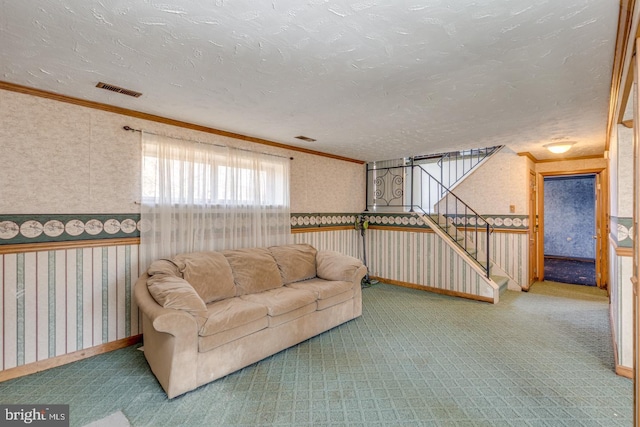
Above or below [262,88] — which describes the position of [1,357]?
below

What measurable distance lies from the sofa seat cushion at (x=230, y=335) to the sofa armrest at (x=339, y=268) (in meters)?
1.25

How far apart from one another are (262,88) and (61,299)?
2.57 meters

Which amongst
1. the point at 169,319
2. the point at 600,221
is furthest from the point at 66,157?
the point at 600,221

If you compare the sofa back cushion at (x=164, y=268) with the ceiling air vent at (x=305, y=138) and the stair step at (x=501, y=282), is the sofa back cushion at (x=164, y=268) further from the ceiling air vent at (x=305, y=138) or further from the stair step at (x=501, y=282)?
the stair step at (x=501, y=282)

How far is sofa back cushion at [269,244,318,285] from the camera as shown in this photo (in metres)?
3.78

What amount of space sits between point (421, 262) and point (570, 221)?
6016 mm

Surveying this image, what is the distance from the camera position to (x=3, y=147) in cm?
244

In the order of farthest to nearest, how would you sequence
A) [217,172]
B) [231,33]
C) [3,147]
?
[217,172] → [3,147] → [231,33]

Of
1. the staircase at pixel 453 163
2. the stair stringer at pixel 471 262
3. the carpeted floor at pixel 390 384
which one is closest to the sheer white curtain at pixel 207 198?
the carpeted floor at pixel 390 384

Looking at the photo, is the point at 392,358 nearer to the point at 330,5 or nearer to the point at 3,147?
the point at 330,5

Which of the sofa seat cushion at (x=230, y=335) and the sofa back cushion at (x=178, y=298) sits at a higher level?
the sofa back cushion at (x=178, y=298)

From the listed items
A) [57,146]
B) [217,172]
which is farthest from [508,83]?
[57,146]

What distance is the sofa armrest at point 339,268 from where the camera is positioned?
12.4ft

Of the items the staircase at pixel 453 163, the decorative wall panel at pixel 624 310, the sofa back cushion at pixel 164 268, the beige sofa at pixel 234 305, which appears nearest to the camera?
the beige sofa at pixel 234 305
